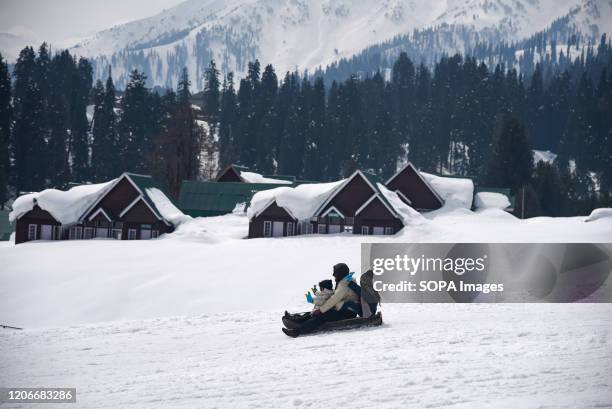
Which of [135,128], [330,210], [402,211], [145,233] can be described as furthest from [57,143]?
[402,211]

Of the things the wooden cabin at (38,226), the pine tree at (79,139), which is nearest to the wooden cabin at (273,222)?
the wooden cabin at (38,226)

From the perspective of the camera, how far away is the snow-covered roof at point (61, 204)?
4416cm

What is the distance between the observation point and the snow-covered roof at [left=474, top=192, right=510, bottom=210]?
181 ft

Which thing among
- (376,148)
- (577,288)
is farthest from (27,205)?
(376,148)

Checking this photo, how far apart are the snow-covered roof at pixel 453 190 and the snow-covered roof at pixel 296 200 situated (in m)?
11.6

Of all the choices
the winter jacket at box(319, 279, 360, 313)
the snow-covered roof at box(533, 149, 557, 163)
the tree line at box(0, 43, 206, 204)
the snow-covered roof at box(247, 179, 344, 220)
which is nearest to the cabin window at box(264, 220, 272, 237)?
the snow-covered roof at box(247, 179, 344, 220)

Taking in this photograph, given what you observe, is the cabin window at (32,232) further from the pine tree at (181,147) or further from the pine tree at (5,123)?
the pine tree at (5,123)

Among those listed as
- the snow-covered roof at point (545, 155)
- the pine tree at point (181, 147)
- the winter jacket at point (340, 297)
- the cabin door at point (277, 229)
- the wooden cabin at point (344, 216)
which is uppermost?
the snow-covered roof at point (545, 155)

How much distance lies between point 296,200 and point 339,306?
30185 millimetres

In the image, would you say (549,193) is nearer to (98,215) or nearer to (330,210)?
(330,210)

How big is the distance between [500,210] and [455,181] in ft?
15.2

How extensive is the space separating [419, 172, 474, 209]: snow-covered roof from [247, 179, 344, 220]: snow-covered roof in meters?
11.6

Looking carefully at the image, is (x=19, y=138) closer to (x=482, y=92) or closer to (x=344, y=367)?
(x=482, y=92)

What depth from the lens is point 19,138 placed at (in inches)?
2879
